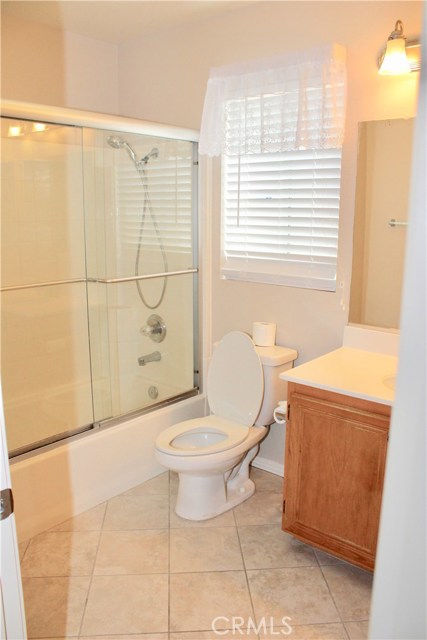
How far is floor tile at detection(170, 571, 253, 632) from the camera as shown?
2.01 meters

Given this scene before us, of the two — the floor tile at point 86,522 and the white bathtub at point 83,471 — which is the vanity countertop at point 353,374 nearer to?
the white bathtub at point 83,471

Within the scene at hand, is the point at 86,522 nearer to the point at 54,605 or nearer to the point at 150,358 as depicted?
the point at 54,605

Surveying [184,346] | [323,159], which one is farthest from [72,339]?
[323,159]

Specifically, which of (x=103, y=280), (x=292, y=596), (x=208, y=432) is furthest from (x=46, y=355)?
(x=292, y=596)

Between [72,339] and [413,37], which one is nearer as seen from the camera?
[413,37]

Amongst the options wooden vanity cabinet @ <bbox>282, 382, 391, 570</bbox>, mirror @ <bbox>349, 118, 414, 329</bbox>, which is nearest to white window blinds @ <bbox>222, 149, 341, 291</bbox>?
mirror @ <bbox>349, 118, 414, 329</bbox>

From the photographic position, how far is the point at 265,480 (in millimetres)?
3082

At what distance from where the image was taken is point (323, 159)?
8.71 ft

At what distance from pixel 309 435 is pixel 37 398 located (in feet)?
5.67

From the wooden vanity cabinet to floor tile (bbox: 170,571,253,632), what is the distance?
1.23ft

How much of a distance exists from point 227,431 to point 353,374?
2.56 feet

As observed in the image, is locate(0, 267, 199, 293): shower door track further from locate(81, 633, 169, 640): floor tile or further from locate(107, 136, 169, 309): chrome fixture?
locate(81, 633, 169, 640): floor tile

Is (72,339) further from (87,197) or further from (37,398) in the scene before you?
(87,197)

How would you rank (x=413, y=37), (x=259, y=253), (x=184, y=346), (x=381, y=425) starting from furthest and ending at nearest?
1. (x=184, y=346)
2. (x=259, y=253)
3. (x=413, y=37)
4. (x=381, y=425)
